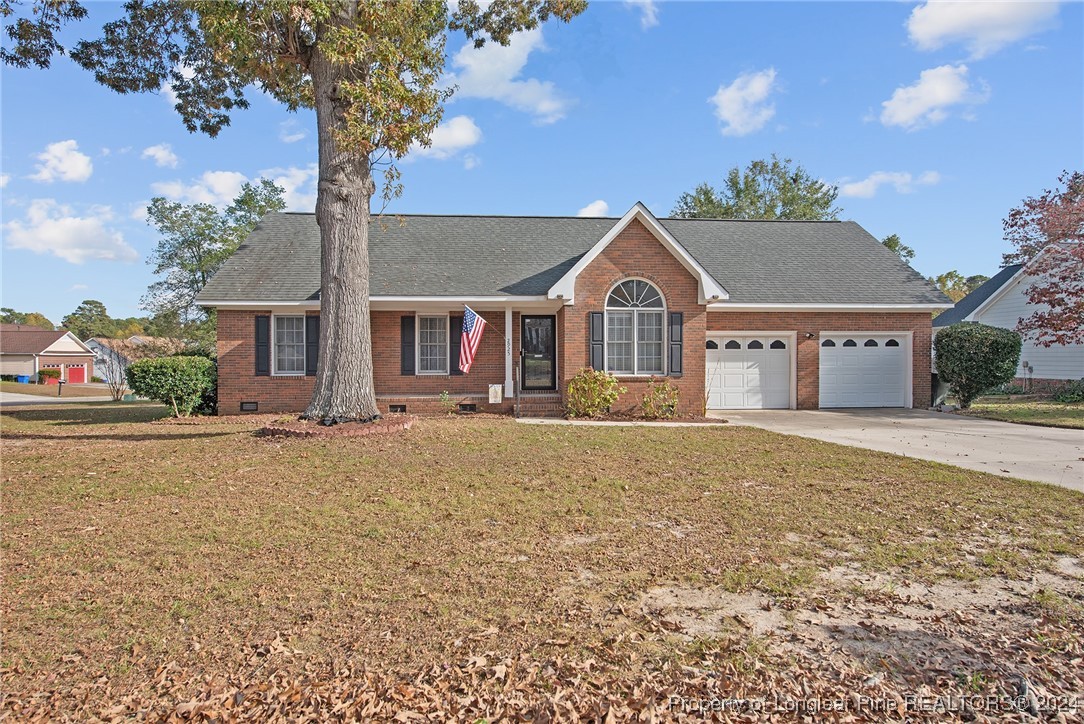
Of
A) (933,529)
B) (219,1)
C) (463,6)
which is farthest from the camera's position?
(463,6)

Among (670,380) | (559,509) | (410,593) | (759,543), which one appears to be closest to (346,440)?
(559,509)

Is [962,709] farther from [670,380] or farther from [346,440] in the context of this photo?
[670,380]

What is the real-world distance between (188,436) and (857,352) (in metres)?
17.1

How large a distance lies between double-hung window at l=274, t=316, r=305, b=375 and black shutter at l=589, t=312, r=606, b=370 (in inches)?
306

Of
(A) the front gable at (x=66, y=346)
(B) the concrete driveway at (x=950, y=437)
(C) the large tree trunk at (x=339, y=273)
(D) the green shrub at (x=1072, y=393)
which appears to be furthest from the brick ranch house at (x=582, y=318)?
(A) the front gable at (x=66, y=346)

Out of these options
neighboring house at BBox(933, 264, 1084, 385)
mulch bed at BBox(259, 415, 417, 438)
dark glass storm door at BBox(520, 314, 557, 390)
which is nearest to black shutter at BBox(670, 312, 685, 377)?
dark glass storm door at BBox(520, 314, 557, 390)

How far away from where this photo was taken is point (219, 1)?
9.50 meters

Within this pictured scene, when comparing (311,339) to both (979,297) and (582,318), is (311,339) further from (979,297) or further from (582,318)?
(979,297)

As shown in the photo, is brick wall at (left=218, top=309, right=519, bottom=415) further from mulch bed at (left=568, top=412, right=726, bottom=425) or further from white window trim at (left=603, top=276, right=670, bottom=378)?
white window trim at (left=603, top=276, right=670, bottom=378)

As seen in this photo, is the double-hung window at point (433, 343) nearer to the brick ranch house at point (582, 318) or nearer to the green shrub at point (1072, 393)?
the brick ranch house at point (582, 318)

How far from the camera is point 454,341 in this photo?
16047 millimetres

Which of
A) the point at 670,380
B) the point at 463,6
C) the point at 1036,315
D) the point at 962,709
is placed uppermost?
the point at 463,6

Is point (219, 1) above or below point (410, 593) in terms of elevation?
above

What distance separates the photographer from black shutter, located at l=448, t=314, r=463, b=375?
1596 centimetres
